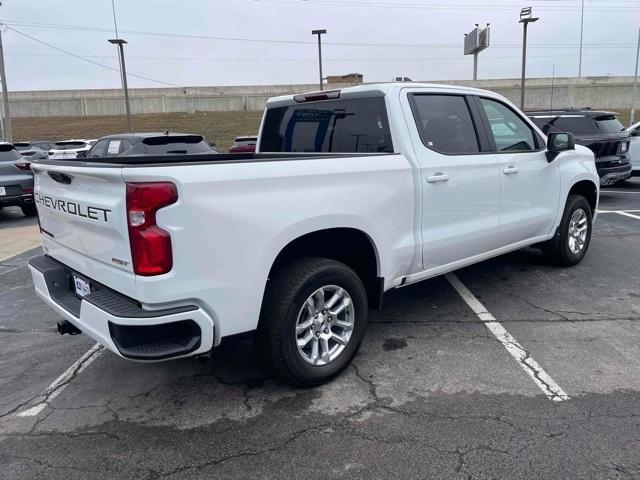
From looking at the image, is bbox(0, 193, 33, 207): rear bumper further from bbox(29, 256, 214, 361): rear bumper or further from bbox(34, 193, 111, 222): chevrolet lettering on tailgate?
bbox(29, 256, 214, 361): rear bumper

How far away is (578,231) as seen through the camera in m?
6.16

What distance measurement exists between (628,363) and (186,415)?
3.05 meters

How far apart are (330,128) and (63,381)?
2.81 m

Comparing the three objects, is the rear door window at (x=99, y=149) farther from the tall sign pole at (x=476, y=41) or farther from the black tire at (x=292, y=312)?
the tall sign pole at (x=476, y=41)

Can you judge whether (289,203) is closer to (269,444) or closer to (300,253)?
(300,253)

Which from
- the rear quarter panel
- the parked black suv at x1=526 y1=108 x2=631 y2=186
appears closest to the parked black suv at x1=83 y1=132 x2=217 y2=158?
the rear quarter panel

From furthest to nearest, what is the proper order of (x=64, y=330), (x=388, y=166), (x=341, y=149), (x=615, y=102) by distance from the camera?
1. (x=615, y=102)
2. (x=341, y=149)
3. (x=388, y=166)
4. (x=64, y=330)

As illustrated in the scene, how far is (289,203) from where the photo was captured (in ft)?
10.1

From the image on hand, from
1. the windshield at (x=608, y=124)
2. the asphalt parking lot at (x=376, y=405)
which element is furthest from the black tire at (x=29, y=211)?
the windshield at (x=608, y=124)

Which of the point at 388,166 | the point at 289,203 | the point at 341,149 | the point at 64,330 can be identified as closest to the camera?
the point at 289,203

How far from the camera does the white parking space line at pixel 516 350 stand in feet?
11.1

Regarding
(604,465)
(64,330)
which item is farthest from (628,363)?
(64,330)

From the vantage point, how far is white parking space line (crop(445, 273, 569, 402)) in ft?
11.1

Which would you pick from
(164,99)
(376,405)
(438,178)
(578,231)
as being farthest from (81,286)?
(164,99)
